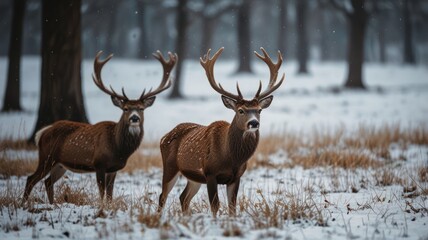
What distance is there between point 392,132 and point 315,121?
429 centimetres

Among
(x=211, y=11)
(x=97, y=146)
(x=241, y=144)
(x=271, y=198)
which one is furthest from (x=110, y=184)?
(x=211, y=11)

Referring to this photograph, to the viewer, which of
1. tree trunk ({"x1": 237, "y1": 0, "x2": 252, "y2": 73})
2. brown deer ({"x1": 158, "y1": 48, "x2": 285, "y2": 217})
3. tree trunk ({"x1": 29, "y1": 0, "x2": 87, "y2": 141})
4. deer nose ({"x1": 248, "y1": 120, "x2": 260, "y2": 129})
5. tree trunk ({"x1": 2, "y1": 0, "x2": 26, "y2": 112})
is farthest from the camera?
tree trunk ({"x1": 237, "y1": 0, "x2": 252, "y2": 73})

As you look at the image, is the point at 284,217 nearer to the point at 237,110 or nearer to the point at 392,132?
the point at 237,110

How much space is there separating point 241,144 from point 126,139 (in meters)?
1.77

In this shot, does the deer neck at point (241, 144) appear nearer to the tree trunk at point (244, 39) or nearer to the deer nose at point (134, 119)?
the deer nose at point (134, 119)

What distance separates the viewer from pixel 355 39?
74.2 ft

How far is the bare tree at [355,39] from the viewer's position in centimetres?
2195

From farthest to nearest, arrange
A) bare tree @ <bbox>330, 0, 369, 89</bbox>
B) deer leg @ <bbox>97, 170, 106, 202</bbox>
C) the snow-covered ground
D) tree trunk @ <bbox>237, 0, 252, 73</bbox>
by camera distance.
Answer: tree trunk @ <bbox>237, 0, 252, 73</bbox>
bare tree @ <bbox>330, 0, 369, 89</bbox>
deer leg @ <bbox>97, 170, 106, 202</bbox>
the snow-covered ground

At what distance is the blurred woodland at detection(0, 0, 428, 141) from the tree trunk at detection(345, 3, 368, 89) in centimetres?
4

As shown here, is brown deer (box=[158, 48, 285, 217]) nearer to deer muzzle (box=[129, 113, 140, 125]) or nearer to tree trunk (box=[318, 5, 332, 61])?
deer muzzle (box=[129, 113, 140, 125])

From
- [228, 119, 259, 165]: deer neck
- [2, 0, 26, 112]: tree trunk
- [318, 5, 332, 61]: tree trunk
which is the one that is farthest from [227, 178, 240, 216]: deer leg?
[318, 5, 332, 61]: tree trunk

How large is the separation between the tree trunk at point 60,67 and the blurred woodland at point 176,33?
20mm

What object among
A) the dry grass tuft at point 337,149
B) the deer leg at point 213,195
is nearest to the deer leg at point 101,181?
the deer leg at point 213,195

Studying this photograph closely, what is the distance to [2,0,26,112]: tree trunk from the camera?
16938 mm
